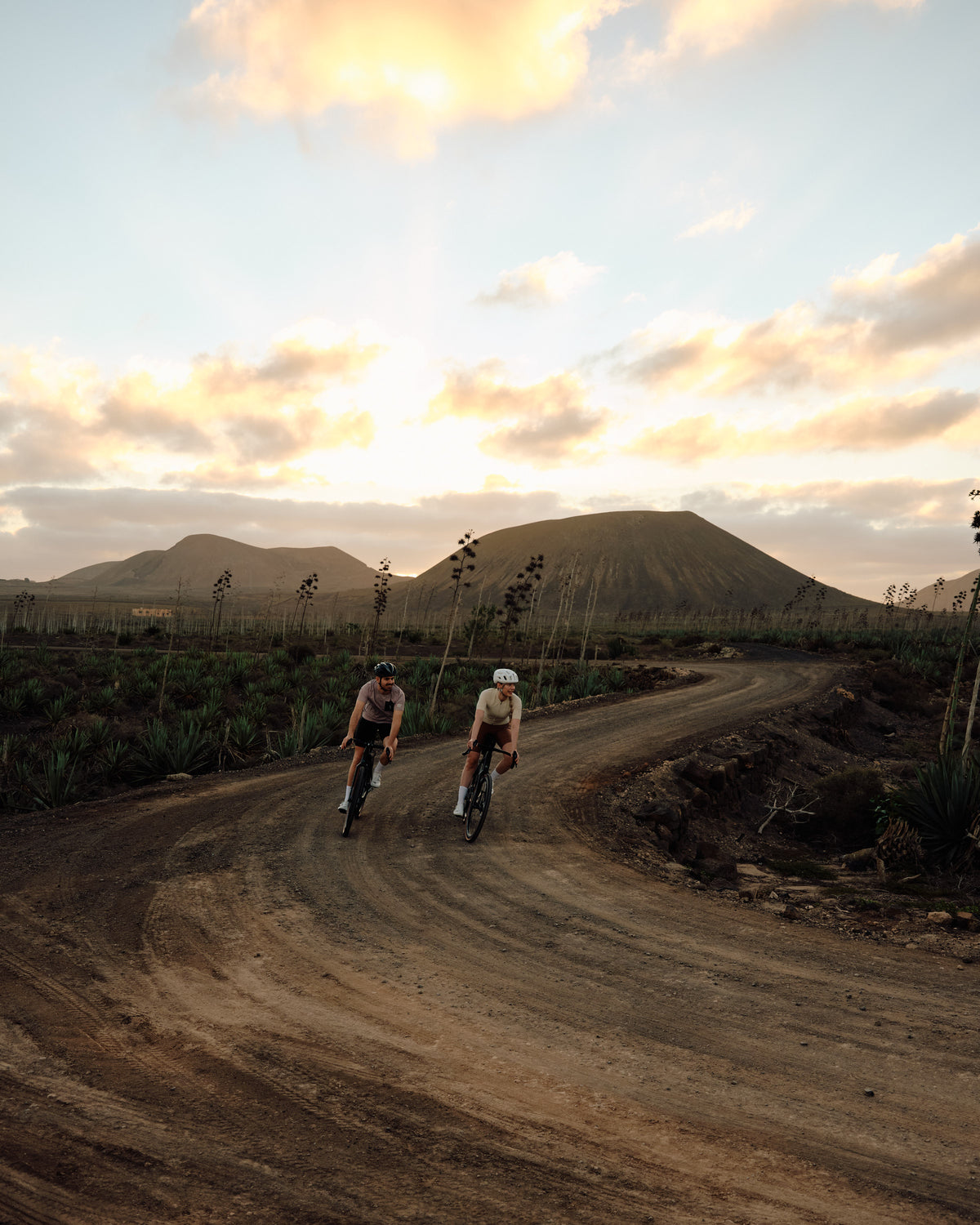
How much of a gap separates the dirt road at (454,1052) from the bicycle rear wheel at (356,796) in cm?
99

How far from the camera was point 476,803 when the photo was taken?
28.2 ft

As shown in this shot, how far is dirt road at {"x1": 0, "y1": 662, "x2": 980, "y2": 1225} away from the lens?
116 inches

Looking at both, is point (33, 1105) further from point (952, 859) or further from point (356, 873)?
point (952, 859)

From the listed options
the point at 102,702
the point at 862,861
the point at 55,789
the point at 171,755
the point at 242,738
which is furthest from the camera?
the point at 102,702

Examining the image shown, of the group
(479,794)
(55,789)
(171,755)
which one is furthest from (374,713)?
(171,755)

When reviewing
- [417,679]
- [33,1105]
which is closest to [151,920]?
[33,1105]

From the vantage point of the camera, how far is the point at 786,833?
1230 centimetres

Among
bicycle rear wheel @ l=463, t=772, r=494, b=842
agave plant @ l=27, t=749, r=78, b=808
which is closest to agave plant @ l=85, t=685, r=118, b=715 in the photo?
agave plant @ l=27, t=749, r=78, b=808

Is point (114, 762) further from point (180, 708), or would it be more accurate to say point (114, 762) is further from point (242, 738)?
point (180, 708)

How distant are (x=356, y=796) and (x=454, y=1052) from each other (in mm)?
4773

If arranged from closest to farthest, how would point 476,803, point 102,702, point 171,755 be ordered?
point 476,803 < point 171,755 < point 102,702

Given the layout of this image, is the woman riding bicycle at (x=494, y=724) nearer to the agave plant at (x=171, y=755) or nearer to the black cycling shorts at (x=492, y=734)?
the black cycling shorts at (x=492, y=734)

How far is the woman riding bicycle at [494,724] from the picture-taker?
8289 millimetres

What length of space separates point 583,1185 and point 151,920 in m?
4.19
